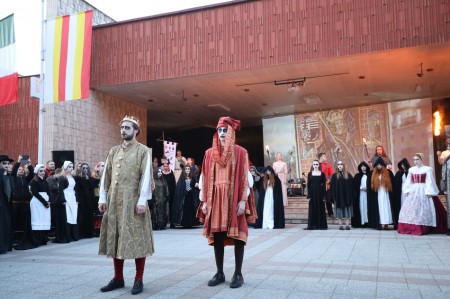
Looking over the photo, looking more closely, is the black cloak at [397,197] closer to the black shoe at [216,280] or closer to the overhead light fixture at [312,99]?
the black shoe at [216,280]

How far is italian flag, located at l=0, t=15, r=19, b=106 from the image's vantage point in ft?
34.0

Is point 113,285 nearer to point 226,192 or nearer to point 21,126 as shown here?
point 226,192

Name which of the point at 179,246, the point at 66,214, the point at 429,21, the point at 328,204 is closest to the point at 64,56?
the point at 66,214

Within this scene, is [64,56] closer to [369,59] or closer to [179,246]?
[179,246]

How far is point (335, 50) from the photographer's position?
38.8 feet

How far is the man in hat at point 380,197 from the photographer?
9875mm

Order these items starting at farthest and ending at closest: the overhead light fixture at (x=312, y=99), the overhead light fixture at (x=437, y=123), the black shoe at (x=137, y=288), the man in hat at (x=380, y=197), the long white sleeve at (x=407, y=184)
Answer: the overhead light fixture at (x=437, y=123)
the overhead light fixture at (x=312, y=99)
the man in hat at (x=380, y=197)
the long white sleeve at (x=407, y=184)
the black shoe at (x=137, y=288)

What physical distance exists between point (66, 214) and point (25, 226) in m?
1.01

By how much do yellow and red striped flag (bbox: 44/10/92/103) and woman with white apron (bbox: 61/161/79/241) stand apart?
3142 millimetres

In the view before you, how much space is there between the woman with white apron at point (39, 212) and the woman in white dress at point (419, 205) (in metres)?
7.51

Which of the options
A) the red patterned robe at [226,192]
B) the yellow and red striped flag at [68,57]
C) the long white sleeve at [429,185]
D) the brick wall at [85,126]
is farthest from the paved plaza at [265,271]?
the brick wall at [85,126]

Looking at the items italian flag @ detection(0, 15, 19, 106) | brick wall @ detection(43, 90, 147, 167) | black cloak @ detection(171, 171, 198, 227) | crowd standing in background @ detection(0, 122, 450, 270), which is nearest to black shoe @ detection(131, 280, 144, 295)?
crowd standing in background @ detection(0, 122, 450, 270)

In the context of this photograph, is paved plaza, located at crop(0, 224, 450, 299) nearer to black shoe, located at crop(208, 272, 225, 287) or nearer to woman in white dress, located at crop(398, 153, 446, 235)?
black shoe, located at crop(208, 272, 225, 287)

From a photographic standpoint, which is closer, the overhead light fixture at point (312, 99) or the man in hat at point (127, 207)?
the man in hat at point (127, 207)
